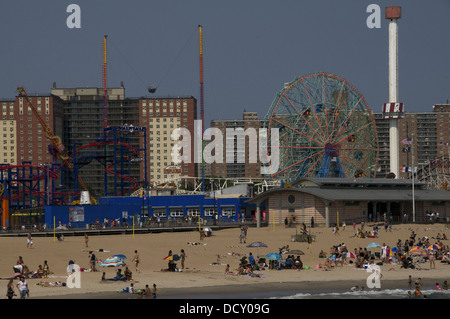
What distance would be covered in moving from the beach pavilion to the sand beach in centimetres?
421

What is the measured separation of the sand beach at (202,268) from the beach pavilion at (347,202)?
421cm

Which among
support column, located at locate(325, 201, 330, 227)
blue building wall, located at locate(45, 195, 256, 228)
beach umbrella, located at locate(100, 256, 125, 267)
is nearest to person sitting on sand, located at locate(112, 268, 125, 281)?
beach umbrella, located at locate(100, 256, 125, 267)

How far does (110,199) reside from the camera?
9612 centimetres

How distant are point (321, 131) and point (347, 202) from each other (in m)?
19.1

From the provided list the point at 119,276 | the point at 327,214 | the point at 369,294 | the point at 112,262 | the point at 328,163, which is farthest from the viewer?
the point at 328,163

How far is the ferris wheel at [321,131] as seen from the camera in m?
90.9

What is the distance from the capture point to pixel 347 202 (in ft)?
240

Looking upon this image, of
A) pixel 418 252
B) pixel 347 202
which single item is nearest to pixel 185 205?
pixel 347 202

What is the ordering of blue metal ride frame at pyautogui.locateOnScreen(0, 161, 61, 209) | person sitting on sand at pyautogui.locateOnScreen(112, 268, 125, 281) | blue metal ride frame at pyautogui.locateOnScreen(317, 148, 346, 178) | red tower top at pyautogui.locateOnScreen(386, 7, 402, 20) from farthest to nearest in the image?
red tower top at pyautogui.locateOnScreen(386, 7, 402, 20) → blue metal ride frame at pyautogui.locateOnScreen(0, 161, 61, 209) → blue metal ride frame at pyautogui.locateOnScreen(317, 148, 346, 178) → person sitting on sand at pyautogui.locateOnScreen(112, 268, 125, 281)

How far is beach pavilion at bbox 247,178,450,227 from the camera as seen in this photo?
237ft

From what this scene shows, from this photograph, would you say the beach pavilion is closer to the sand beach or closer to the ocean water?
the sand beach

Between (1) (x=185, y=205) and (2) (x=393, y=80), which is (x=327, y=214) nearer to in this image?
(1) (x=185, y=205)
